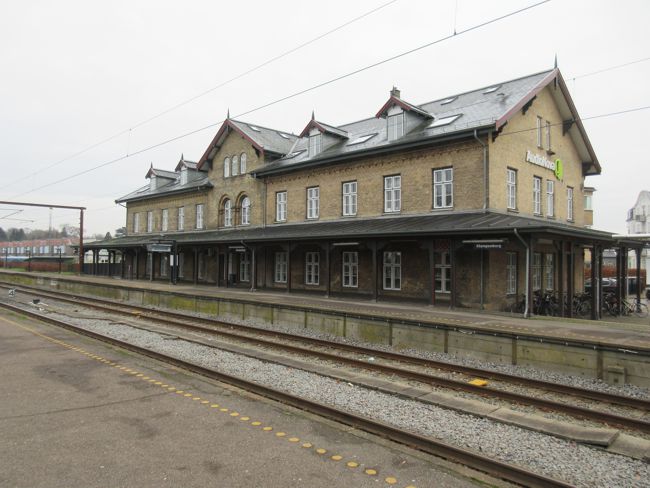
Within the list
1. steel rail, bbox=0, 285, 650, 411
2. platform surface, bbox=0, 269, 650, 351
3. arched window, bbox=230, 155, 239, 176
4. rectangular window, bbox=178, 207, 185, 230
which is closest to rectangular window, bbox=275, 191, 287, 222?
arched window, bbox=230, 155, 239, 176

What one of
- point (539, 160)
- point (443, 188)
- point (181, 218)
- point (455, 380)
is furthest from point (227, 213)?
point (455, 380)

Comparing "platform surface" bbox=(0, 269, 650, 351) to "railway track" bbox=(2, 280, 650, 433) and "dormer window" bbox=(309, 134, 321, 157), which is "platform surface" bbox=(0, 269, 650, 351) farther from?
"dormer window" bbox=(309, 134, 321, 157)

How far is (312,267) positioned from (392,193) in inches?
238

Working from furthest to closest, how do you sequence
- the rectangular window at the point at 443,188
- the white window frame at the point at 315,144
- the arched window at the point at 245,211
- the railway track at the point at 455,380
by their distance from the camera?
the arched window at the point at 245,211
the white window frame at the point at 315,144
the rectangular window at the point at 443,188
the railway track at the point at 455,380

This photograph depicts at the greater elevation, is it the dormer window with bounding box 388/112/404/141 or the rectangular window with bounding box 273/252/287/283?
the dormer window with bounding box 388/112/404/141

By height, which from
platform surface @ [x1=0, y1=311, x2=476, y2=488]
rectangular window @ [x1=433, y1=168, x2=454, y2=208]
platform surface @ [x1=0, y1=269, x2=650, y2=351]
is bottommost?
platform surface @ [x1=0, y1=311, x2=476, y2=488]

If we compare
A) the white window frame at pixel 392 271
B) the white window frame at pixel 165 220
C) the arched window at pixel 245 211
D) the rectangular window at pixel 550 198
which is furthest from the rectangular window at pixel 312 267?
the white window frame at pixel 165 220

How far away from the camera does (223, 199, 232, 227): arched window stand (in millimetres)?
31312

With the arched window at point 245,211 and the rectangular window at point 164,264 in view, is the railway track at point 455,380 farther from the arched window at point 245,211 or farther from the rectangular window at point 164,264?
the rectangular window at point 164,264

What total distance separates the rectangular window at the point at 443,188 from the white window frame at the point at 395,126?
3073 mm

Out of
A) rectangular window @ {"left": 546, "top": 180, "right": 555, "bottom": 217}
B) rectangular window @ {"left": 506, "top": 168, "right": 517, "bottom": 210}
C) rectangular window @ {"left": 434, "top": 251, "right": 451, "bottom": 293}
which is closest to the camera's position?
rectangular window @ {"left": 434, "top": 251, "right": 451, "bottom": 293}

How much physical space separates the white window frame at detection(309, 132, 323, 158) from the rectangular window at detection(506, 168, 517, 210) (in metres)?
10.2

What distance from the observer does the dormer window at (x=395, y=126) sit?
21.9 m

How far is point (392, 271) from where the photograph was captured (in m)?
20.9
